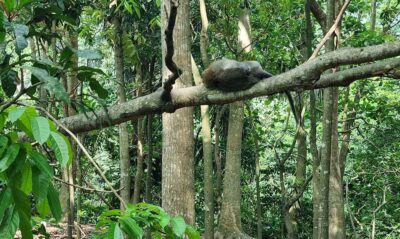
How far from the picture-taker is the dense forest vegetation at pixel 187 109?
1.47 metres

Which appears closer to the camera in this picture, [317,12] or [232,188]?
[317,12]

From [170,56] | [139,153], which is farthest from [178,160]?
[139,153]

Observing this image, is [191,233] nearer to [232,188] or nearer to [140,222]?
[140,222]

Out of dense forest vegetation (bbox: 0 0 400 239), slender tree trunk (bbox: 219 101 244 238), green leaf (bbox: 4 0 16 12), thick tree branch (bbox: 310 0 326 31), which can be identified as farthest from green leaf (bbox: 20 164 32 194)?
slender tree trunk (bbox: 219 101 244 238)

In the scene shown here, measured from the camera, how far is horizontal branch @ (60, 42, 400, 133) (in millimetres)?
2242

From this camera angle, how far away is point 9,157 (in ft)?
4.07

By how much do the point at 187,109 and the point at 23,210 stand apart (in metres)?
3.27

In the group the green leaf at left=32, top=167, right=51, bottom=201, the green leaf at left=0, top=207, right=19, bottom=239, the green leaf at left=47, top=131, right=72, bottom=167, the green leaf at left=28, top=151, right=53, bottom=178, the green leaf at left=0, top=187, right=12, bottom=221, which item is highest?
the green leaf at left=47, top=131, right=72, bottom=167

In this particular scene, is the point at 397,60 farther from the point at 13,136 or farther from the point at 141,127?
the point at 141,127

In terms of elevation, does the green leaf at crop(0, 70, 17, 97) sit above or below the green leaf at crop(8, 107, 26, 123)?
above

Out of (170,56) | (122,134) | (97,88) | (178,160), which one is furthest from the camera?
(122,134)

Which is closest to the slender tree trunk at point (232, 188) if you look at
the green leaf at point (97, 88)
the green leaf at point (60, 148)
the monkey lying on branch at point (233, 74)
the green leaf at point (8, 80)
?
the monkey lying on branch at point (233, 74)

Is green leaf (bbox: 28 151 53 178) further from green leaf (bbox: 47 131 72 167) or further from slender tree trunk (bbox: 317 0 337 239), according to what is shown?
slender tree trunk (bbox: 317 0 337 239)

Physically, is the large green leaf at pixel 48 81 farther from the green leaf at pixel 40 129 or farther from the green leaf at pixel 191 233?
the green leaf at pixel 191 233
